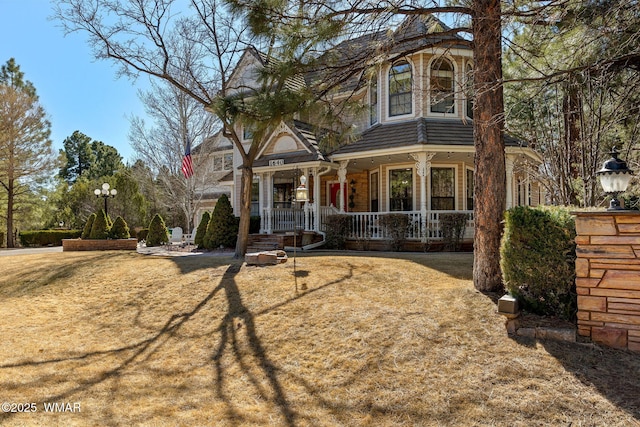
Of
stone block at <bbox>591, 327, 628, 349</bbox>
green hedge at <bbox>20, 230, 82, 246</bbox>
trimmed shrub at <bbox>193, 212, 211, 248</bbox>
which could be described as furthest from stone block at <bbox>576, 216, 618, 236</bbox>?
green hedge at <bbox>20, 230, 82, 246</bbox>

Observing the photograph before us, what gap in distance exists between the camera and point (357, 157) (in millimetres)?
13625

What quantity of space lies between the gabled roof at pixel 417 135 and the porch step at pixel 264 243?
12.7 feet

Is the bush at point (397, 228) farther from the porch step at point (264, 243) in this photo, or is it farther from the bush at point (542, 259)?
the bush at point (542, 259)

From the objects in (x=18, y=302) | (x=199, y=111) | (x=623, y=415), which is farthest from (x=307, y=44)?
(x=199, y=111)

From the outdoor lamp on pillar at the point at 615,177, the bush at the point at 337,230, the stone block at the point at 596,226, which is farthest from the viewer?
the bush at the point at 337,230

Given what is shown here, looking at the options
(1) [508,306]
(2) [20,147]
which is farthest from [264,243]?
(2) [20,147]

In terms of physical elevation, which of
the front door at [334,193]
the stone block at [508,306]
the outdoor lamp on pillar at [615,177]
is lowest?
the stone block at [508,306]

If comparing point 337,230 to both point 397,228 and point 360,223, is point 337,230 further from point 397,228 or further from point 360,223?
point 397,228

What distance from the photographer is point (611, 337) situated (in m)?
3.87

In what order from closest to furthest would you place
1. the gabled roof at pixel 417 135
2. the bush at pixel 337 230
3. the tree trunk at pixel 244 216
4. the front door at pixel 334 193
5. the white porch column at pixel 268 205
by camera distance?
the tree trunk at pixel 244 216, the gabled roof at pixel 417 135, the bush at pixel 337 230, the white porch column at pixel 268 205, the front door at pixel 334 193

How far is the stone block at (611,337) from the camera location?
383 cm

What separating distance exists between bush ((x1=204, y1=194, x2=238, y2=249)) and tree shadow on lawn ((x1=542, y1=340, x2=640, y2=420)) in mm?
11281

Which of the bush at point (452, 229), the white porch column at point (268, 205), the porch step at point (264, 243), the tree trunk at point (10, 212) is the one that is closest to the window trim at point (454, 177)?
the bush at point (452, 229)

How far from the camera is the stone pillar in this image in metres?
3.81
